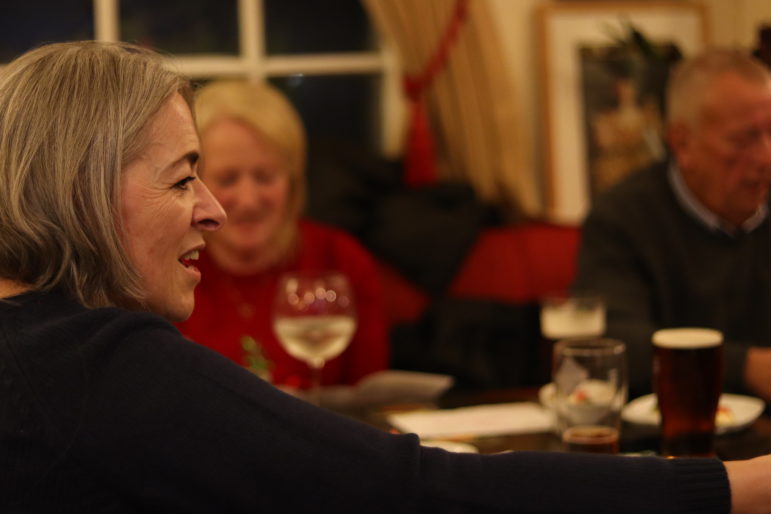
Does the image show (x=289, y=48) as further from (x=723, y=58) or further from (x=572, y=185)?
(x=723, y=58)

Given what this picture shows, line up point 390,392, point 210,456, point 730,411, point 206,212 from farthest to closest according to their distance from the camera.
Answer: point 390,392 < point 730,411 < point 206,212 < point 210,456

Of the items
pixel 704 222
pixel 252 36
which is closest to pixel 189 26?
pixel 252 36

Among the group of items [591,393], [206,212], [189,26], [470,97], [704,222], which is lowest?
[591,393]

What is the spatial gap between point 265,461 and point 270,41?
260cm

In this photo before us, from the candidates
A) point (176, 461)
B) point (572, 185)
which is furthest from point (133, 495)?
point (572, 185)

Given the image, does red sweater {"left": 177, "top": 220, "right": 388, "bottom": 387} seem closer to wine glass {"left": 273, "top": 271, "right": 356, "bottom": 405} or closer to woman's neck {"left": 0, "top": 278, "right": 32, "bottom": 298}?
wine glass {"left": 273, "top": 271, "right": 356, "bottom": 405}

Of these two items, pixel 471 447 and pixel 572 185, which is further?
pixel 572 185

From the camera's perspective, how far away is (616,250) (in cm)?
217

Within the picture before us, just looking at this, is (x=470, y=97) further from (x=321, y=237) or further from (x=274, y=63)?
(x=321, y=237)

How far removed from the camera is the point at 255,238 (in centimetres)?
215

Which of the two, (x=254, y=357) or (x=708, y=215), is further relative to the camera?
(x=708, y=215)

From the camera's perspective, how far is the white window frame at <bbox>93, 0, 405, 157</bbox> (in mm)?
3154

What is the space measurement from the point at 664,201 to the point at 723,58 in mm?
306

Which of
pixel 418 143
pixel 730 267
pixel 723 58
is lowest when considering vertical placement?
pixel 730 267
